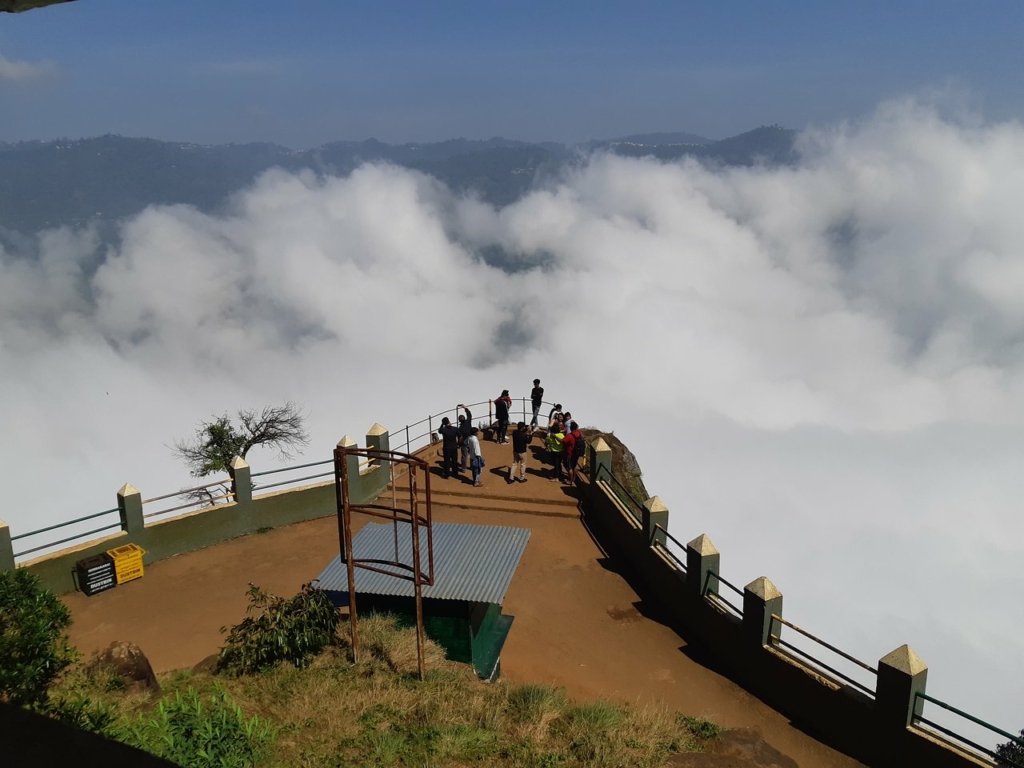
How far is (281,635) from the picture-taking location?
1008 cm

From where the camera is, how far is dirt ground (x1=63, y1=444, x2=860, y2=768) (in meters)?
11.9

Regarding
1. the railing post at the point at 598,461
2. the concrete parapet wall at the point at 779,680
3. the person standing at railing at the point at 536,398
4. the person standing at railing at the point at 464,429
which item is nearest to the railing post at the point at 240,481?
the person standing at railing at the point at 464,429

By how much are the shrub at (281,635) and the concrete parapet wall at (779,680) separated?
6.51m

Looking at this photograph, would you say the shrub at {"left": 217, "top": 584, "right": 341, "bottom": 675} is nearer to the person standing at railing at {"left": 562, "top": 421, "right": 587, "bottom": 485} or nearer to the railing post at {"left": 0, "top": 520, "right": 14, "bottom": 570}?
the railing post at {"left": 0, "top": 520, "right": 14, "bottom": 570}

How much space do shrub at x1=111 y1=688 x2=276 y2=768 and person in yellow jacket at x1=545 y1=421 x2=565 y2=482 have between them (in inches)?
468

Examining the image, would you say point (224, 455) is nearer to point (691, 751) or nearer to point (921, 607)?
point (691, 751)

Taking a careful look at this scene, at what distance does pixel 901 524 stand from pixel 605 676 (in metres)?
152

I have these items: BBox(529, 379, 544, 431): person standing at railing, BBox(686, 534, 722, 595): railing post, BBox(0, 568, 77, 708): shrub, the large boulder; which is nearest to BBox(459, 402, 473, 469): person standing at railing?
BBox(529, 379, 544, 431): person standing at railing

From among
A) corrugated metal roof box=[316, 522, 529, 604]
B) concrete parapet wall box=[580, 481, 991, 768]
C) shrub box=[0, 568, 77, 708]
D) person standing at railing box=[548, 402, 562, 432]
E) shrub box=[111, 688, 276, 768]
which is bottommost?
concrete parapet wall box=[580, 481, 991, 768]

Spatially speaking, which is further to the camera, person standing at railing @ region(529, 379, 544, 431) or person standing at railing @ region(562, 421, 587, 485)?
person standing at railing @ region(529, 379, 544, 431)

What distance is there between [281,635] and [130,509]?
7.50 metres

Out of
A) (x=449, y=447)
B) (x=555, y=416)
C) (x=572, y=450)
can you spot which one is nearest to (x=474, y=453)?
(x=449, y=447)

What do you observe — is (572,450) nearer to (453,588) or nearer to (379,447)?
(379,447)

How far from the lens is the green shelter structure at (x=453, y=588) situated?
34.8 ft
